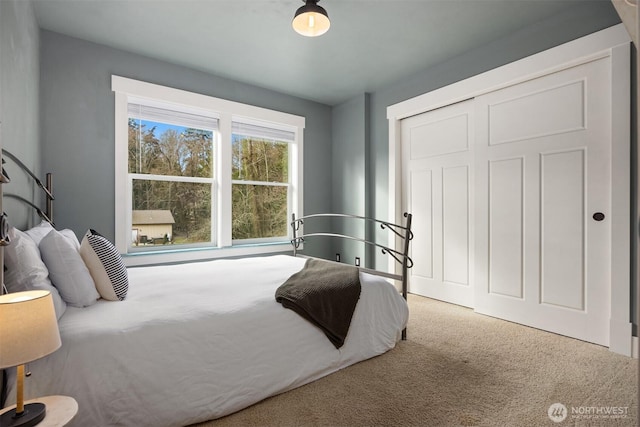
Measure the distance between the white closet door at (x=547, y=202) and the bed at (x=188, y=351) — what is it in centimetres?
158

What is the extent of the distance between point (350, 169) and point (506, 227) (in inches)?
85.6

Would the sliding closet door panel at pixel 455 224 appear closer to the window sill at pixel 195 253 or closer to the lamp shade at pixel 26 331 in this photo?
the window sill at pixel 195 253

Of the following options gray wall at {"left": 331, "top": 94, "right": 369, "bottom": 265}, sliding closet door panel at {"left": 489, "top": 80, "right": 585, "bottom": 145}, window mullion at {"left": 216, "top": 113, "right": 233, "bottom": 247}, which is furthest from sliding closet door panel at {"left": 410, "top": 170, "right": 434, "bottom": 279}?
window mullion at {"left": 216, "top": 113, "right": 233, "bottom": 247}

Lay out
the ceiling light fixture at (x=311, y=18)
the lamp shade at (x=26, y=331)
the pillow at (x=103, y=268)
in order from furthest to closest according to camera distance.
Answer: the ceiling light fixture at (x=311, y=18) < the pillow at (x=103, y=268) < the lamp shade at (x=26, y=331)

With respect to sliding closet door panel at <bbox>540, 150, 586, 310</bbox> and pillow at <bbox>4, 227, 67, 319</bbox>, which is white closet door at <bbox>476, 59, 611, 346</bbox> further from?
pillow at <bbox>4, 227, 67, 319</bbox>

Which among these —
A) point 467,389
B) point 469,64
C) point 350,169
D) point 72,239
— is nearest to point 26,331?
point 72,239

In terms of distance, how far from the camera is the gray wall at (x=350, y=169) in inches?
172

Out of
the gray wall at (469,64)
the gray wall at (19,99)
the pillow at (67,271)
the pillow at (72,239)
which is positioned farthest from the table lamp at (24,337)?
the gray wall at (469,64)

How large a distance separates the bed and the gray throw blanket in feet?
0.14

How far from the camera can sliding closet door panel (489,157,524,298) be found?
2.91 metres

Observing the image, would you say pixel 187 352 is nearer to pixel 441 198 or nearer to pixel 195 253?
pixel 195 253

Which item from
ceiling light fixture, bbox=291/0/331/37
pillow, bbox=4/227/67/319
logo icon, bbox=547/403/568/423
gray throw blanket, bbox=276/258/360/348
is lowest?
logo icon, bbox=547/403/568/423

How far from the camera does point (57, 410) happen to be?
104 centimetres

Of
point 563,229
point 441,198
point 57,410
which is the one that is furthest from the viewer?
point 441,198
